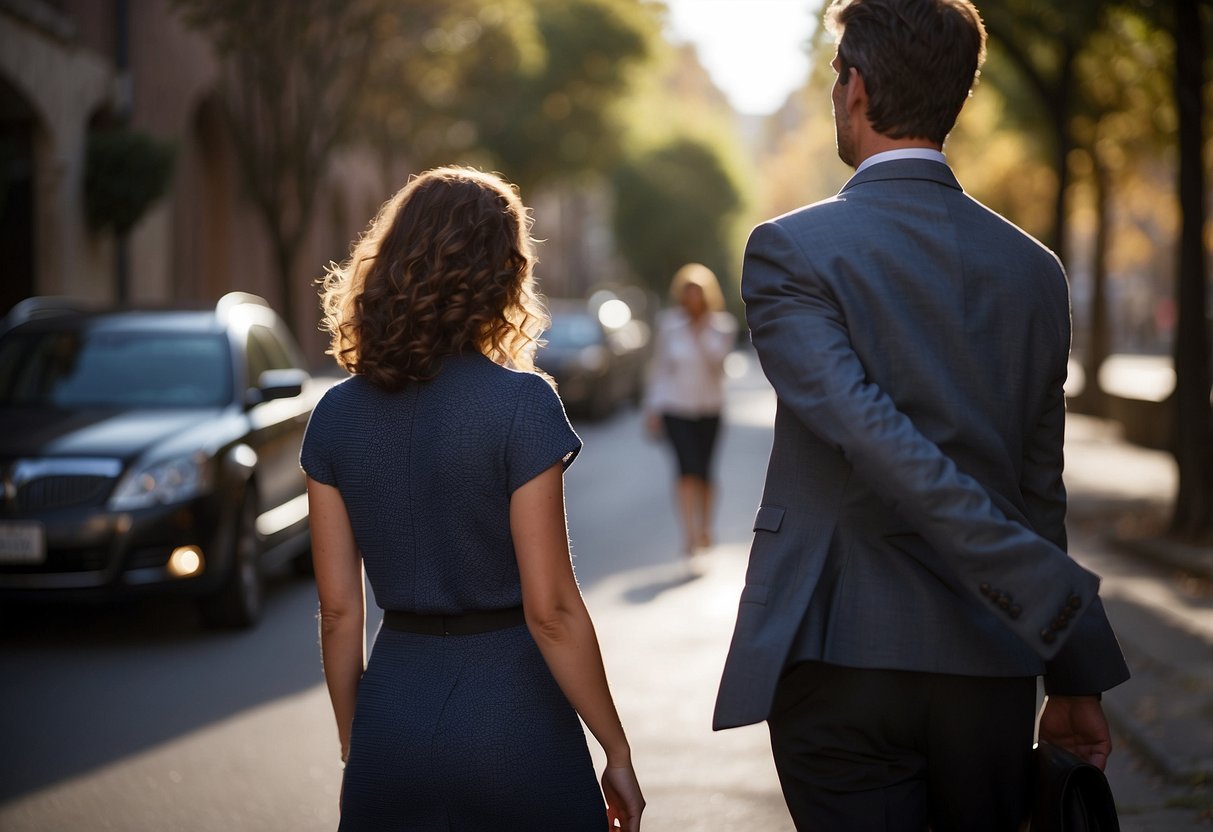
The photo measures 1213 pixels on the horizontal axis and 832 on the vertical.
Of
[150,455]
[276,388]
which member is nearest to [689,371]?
[276,388]

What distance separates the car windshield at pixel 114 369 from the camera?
8.52m

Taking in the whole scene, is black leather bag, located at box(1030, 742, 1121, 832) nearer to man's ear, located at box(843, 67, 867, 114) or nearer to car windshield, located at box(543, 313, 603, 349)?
man's ear, located at box(843, 67, 867, 114)

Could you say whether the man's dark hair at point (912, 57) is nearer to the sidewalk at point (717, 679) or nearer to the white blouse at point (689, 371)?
the sidewalk at point (717, 679)

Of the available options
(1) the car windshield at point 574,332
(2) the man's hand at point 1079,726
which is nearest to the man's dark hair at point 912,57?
(2) the man's hand at point 1079,726

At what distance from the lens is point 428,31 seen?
24609 millimetres

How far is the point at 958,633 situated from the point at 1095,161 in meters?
21.9

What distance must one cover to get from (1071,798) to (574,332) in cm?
2243

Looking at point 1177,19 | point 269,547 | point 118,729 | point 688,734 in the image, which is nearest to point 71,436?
point 269,547

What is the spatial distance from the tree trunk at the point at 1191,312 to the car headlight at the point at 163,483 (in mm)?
7059

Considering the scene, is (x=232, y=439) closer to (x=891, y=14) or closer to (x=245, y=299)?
(x=245, y=299)

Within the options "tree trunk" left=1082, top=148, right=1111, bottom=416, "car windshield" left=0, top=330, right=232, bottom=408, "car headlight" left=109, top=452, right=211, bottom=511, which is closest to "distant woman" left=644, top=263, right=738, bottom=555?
"car windshield" left=0, top=330, right=232, bottom=408

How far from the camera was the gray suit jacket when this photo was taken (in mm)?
2334

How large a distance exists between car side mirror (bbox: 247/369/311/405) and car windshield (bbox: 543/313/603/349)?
15.0 metres

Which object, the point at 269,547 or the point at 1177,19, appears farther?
the point at 1177,19
